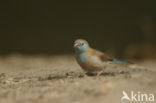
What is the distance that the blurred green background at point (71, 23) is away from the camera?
48.6 feet

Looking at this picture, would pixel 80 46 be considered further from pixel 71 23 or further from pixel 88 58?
pixel 71 23

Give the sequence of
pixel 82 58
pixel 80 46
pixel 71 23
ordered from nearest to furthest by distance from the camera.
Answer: pixel 82 58 → pixel 80 46 → pixel 71 23

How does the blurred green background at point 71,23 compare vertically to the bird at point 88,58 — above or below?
above

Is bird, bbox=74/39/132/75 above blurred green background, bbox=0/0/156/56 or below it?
below

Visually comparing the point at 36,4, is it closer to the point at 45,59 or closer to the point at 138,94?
the point at 45,59

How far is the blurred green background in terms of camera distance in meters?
14.8

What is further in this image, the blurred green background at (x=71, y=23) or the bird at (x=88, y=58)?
the blurred green background at (x=71, y=23)

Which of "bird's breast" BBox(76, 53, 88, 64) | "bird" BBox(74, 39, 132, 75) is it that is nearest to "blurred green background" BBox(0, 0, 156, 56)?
"bird" BBox(74, 39, 132, 75)

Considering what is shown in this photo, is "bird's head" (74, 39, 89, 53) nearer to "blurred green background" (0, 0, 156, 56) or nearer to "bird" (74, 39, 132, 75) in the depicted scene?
"bird" (74, 39, 132, 75)

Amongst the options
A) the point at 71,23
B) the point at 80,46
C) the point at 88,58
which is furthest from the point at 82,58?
the point at 71,23

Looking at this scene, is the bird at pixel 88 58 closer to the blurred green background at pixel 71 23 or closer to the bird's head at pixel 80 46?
the bird's head at pixel 80 46

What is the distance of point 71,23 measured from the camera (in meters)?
15.7

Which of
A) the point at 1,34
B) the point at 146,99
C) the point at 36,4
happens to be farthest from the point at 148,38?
the point at 146,99

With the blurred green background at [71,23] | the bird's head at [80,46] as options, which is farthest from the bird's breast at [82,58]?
the blurred green background at [71,23]
